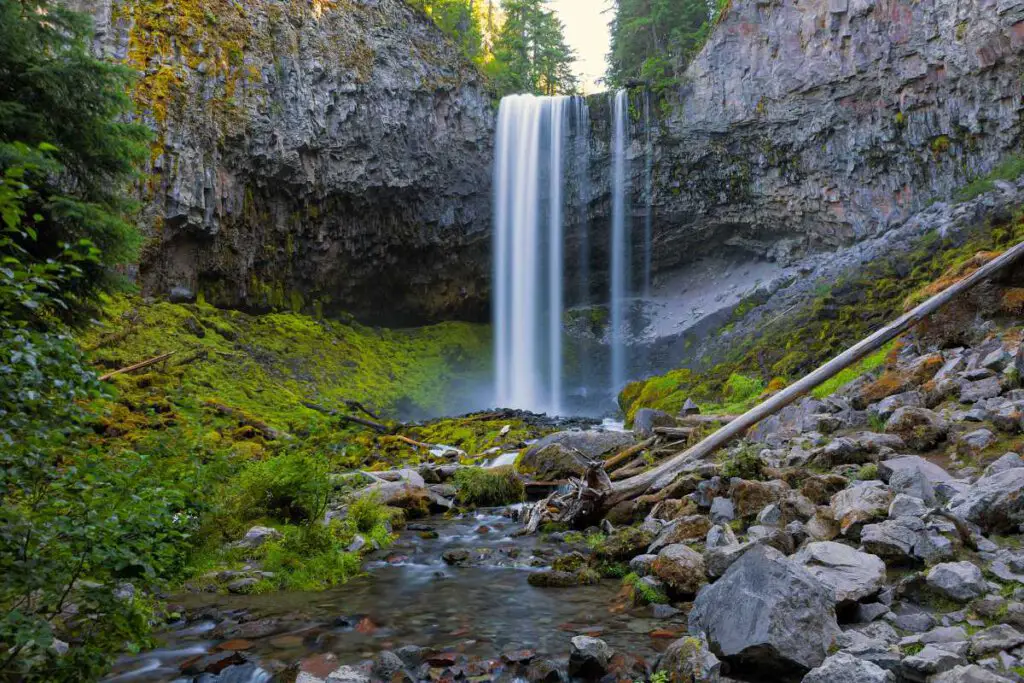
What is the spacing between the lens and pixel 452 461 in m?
13.2

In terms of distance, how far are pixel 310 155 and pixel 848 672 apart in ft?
84.9

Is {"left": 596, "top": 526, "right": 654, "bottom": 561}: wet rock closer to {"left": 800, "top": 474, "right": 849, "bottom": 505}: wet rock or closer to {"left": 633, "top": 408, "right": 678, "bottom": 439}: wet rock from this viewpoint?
{"left": 800, "top": 474, "right": 849, "bottom": 505}: wet rock

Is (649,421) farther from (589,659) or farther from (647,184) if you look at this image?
(647,184)

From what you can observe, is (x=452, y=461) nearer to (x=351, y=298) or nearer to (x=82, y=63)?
(x=82, y=63)

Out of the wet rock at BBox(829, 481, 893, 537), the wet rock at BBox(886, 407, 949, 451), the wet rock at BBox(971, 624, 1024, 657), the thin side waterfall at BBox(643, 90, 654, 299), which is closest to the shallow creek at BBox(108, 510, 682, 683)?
the wet rock at BBox(829, 481, 893, 537)

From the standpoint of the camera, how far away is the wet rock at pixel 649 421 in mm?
11141

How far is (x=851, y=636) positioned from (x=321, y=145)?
25.5 meters

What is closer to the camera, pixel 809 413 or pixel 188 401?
pixel 188 401

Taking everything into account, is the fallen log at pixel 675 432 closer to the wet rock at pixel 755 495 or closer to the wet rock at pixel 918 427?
the wet rock at pixel 918 427

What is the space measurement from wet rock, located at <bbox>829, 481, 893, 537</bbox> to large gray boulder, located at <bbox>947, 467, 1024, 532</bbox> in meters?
0.42

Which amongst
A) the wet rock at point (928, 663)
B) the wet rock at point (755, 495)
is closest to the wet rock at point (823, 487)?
the wet rock at point (755, 495)

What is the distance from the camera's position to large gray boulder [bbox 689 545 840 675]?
301 cm

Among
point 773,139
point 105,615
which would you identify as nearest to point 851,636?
point 105,615

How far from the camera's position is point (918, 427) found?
6145 mm
